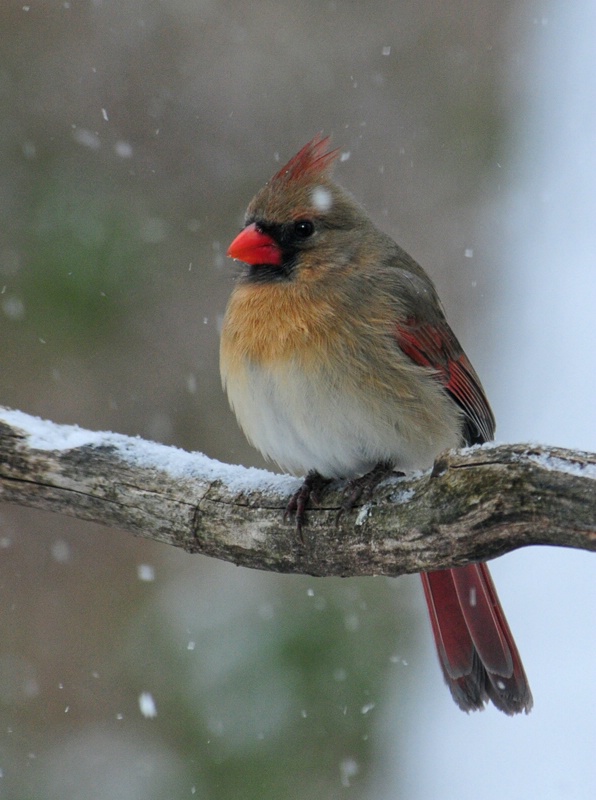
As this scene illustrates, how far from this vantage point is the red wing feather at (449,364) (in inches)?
96.2

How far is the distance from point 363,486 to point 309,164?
2.79 feet

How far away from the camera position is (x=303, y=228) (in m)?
2.51

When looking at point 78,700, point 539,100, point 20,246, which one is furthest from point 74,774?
point 539,100

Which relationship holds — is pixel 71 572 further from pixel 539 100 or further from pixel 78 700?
pixel 539 100

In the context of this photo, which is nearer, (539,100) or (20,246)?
(20,246)

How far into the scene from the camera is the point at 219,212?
386 centimetres

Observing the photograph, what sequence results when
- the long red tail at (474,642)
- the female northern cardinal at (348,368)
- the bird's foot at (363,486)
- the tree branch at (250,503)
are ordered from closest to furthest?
the tree branch at (250,503) → the bird's foot at (363,486) → the female northern cardinal at (348,368) → the long red tail at (474,642)

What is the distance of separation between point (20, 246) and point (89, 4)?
3.76 ft

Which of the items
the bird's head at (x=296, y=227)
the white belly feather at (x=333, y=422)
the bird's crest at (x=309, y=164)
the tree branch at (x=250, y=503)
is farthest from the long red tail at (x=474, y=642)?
the bird's crest at (x=309, y=164)

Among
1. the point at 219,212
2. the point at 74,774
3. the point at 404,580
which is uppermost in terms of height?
the point at 219,212

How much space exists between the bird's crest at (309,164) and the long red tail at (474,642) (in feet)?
3.55

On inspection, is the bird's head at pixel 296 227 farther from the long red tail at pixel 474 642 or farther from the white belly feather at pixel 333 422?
the long red tail at pixel 474 642

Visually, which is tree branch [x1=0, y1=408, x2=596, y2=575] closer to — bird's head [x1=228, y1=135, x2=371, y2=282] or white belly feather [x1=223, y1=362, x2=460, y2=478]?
white belly feather [x1=223, y1=362, x2=460, y2=478]

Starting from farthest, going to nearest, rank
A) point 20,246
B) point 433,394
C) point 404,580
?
1. point 404,580
2. point 20,246
3. point 433,394
